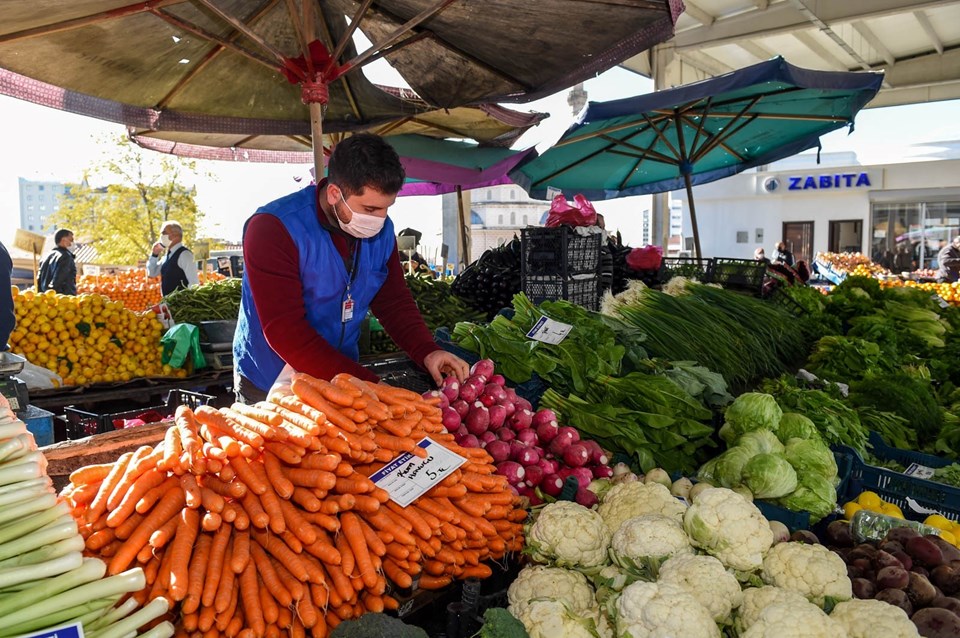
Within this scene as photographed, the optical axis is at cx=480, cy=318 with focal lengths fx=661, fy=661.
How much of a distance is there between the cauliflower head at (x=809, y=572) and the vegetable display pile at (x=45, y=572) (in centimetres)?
159

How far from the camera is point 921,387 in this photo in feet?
13.0

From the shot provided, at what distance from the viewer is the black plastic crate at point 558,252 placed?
4.88 m

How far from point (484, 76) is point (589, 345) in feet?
10.6

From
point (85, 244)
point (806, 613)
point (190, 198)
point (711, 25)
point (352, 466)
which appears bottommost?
point (806, 613)

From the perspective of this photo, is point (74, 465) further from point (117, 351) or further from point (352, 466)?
point (117, 351)

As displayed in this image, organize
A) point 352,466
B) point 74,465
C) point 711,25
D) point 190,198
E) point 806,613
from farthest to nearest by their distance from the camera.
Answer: point 190,198, point 711,25, point 74,465, point 352,466, point 806,613

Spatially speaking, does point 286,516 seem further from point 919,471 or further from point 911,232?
point 911,232

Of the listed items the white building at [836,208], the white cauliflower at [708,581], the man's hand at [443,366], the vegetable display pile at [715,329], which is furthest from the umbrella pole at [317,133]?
the white building at [836,208]

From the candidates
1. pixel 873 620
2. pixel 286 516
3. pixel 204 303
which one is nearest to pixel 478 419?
pixel 286 516

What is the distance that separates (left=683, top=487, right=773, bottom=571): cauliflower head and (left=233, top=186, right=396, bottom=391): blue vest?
5.11 feet

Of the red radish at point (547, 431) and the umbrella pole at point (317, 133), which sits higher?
the umbrella pole at point (317, 133)

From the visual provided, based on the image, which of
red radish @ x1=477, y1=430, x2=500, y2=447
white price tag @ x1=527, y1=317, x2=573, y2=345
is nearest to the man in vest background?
white price tag @ x1=527, y1=317, x2=573, y2=345

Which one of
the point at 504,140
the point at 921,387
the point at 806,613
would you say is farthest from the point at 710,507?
the point at 504,140

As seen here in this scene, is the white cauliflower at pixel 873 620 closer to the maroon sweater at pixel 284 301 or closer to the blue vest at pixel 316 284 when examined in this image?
the maroon sweater at pixel 284 301
